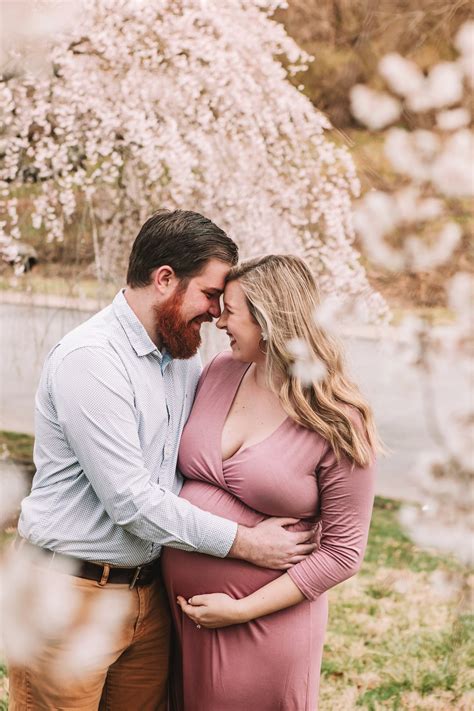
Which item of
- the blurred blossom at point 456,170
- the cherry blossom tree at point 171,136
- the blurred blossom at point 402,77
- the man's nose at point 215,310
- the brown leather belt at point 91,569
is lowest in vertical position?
the brown leather belt at point 91,569

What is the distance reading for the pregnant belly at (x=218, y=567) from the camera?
2271 millimetres

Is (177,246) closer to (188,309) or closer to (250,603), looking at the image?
(188,309)

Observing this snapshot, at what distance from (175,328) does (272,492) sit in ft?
1.55

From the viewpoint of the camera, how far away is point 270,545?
2.23 meters

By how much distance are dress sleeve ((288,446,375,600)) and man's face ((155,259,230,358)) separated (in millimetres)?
Answer: 448

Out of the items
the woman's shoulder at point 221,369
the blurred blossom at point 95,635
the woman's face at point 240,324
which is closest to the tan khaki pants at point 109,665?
the blurred blossom at point 95,635

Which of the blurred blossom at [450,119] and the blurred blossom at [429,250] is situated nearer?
the blurred blossom at [429,250]

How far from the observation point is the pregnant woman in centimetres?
222

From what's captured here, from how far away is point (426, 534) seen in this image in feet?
6.78

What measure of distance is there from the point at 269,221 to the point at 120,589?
3.71 meters

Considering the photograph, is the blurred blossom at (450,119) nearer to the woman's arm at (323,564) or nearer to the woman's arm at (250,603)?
the woman's arm at (323,564)

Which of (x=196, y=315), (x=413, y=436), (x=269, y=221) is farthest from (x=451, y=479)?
(x=413, y=436)

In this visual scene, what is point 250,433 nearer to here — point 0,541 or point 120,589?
point 120,589

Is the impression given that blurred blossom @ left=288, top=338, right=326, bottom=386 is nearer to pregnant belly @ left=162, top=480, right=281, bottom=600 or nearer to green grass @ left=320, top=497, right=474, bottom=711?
pregnant belly @ left=162, top=480, right=281, bottom=600
